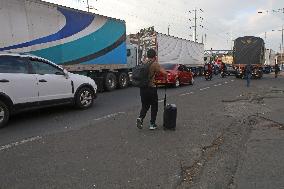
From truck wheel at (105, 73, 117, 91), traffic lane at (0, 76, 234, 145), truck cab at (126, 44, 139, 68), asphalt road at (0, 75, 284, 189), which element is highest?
truck cab at (126, 44, 139, 68)

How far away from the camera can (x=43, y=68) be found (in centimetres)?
1005

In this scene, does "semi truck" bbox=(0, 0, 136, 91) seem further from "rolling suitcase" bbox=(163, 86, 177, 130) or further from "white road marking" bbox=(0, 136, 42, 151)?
"rolling suitcase" bbox=(163, 86, 177, 130)

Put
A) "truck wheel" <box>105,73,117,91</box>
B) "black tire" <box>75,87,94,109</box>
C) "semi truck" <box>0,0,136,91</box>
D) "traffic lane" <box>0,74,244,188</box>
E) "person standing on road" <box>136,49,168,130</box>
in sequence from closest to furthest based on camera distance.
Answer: "traffic lane" <box>0,74,244,188</box>, "person standing on road" <box>136,49,168,130</box>, "black tire" <box>75,87,94,109</box>, "semi truck" <box>0,0,136,91</box>, "truck wheel" <box>105,73,117,91</box>

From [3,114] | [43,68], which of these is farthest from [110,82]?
[3,114]

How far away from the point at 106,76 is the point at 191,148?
1303cm

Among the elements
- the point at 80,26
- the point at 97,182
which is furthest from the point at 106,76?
the point at 97,182

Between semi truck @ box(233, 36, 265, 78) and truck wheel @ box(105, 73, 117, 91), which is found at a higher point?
semi truck @ box(233, 36, 265, 78)

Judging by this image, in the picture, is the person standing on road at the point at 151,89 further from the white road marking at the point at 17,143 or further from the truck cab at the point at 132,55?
the truck cab at the point at 132,55

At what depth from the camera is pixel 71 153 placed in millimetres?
6316

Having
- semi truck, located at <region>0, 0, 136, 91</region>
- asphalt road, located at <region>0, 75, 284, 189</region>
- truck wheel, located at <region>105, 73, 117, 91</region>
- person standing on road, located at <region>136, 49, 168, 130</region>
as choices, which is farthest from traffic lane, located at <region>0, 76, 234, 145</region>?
truck wheel, located at <region>105, 73, 117, 91</region>

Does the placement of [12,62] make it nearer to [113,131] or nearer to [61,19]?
[113,131]

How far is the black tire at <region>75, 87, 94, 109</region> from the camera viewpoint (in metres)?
11.3

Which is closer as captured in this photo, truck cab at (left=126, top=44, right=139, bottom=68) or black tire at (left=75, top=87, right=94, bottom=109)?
black tire at (left=75, top=87, right=94, bottom=109)

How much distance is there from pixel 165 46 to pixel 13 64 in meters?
21.5
